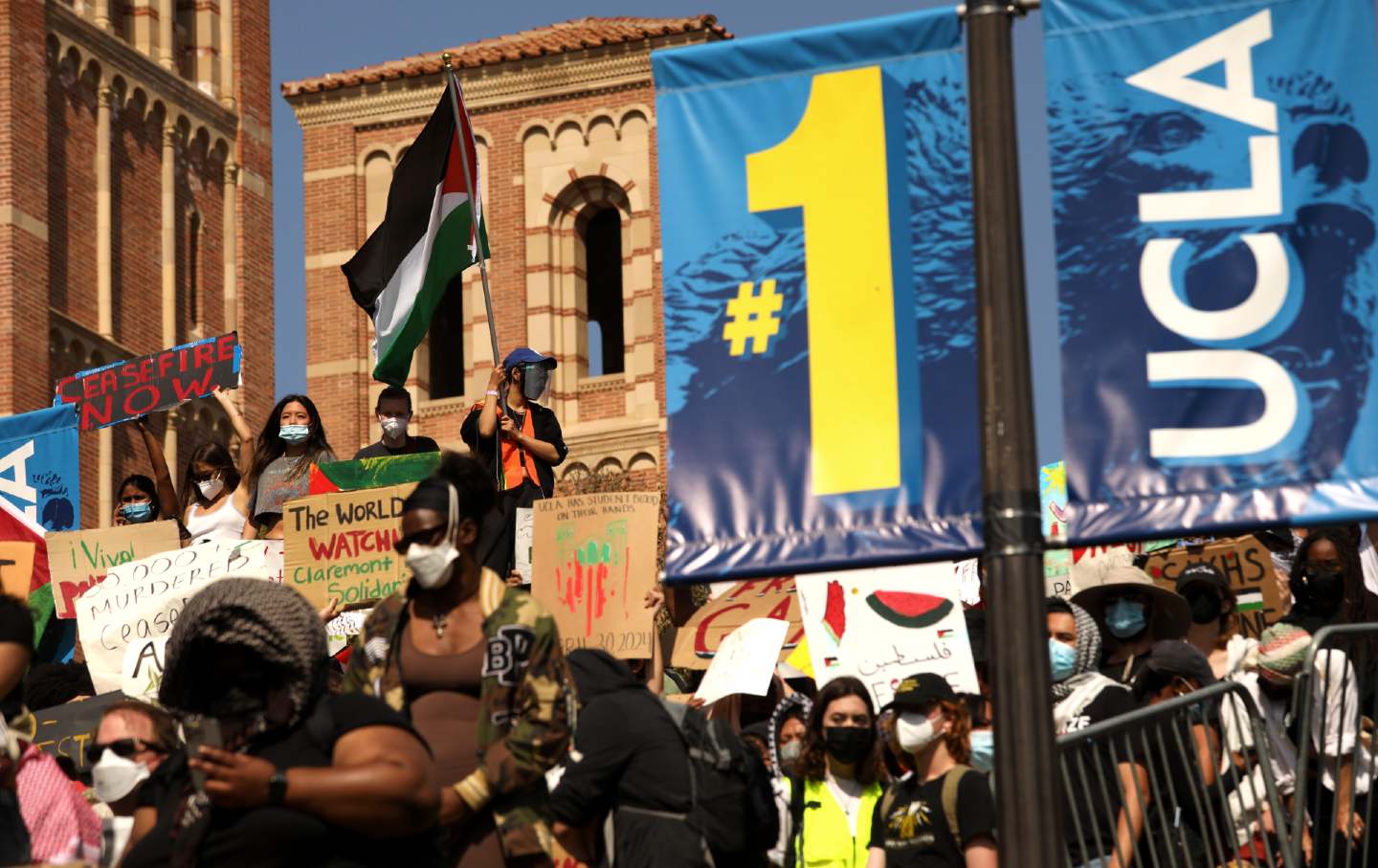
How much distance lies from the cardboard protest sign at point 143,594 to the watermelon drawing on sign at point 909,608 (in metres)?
3.09

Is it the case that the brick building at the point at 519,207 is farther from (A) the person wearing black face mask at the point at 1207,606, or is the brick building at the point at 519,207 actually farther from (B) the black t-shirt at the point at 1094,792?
(B) the black t-shirt at the point at 1094,792

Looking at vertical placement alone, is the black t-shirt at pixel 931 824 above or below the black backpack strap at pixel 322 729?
below

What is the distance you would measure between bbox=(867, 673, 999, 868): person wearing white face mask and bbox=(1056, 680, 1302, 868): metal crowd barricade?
31 cm

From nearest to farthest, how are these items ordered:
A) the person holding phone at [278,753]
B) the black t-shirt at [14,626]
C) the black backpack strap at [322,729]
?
the person holding phone at [278,753], the black backpack strap at [322,729], the black t-shirt at [14,626]

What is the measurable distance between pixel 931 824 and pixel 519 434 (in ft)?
15.8

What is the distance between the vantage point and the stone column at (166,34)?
43.2m

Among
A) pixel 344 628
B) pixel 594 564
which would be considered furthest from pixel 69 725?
pixel 594 564

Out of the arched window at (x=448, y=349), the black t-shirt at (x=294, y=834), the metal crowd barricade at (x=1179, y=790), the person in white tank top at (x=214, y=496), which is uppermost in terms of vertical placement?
the arched window at (x=448, y=349)

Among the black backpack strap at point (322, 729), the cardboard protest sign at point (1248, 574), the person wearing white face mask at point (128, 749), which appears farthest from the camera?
the cardboard protest sign at point (1248, 574)

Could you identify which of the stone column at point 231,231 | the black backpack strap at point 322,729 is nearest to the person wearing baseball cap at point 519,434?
the black backpack strap at point 322,729

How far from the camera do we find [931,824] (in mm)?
7938

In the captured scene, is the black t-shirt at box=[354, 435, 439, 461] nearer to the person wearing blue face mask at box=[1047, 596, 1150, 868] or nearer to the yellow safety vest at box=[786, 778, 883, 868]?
the yellow safety vest at box=[786, 778, 883, 868]

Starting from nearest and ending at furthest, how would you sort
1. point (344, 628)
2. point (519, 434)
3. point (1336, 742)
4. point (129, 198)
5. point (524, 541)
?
point (1336, 742) → point (344, 628) → point (524, 541) → point (519, 434) → point (129, 198)

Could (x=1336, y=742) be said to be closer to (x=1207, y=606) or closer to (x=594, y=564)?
(x=1207, y=606)
